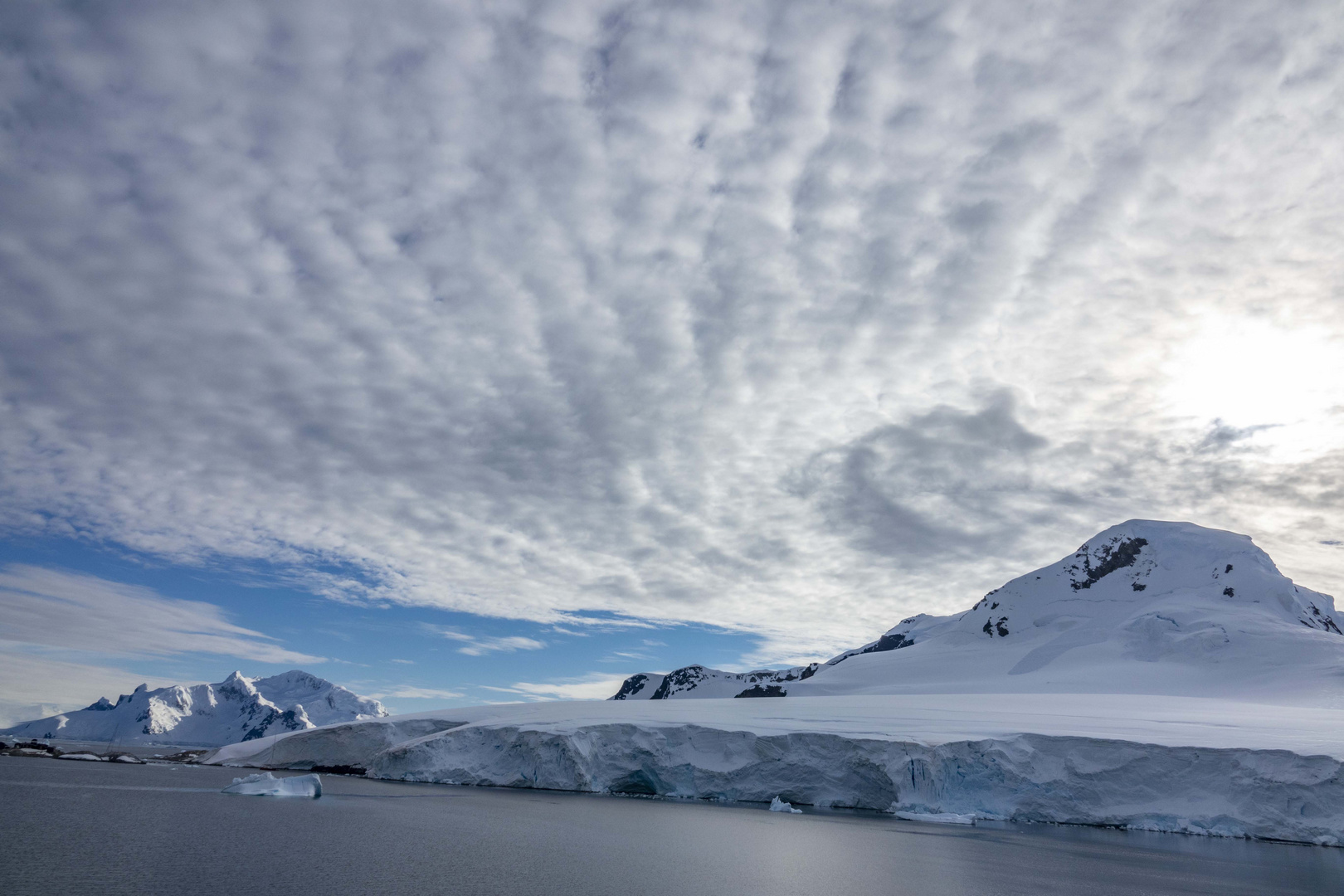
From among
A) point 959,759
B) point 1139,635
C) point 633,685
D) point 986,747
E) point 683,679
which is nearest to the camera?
point 986,747

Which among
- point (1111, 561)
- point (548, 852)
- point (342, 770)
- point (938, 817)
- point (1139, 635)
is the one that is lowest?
point (938, 817)

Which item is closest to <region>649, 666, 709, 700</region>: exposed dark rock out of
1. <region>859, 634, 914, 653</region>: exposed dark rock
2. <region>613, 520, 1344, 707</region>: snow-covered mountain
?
<region>859, 634, 914, 653</region>: exposed dark rock

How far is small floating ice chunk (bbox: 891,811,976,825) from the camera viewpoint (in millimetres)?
23031

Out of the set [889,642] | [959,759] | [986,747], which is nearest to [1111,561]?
[889,642]

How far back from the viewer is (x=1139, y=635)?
53.9 meters

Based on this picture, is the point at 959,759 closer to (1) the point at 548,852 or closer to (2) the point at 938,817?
(2) the point at 938,817

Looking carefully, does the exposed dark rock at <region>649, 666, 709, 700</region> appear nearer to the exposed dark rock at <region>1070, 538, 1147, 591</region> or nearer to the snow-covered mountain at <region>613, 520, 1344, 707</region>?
the snow-covered mountain at <region>613, 520, 1344, 707</region>

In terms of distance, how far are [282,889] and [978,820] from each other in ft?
72.0

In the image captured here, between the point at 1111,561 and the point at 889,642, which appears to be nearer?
the point at 1111,561

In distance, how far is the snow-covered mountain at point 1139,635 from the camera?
44281 mm

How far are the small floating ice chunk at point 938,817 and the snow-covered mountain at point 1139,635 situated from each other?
24.6m

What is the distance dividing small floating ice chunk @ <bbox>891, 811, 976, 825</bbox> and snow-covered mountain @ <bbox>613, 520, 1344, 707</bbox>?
24.6 m

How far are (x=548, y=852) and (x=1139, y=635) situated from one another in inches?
2178

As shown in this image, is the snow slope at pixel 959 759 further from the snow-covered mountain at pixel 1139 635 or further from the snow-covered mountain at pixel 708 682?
the snow-covered mountain at pixel 708 682
